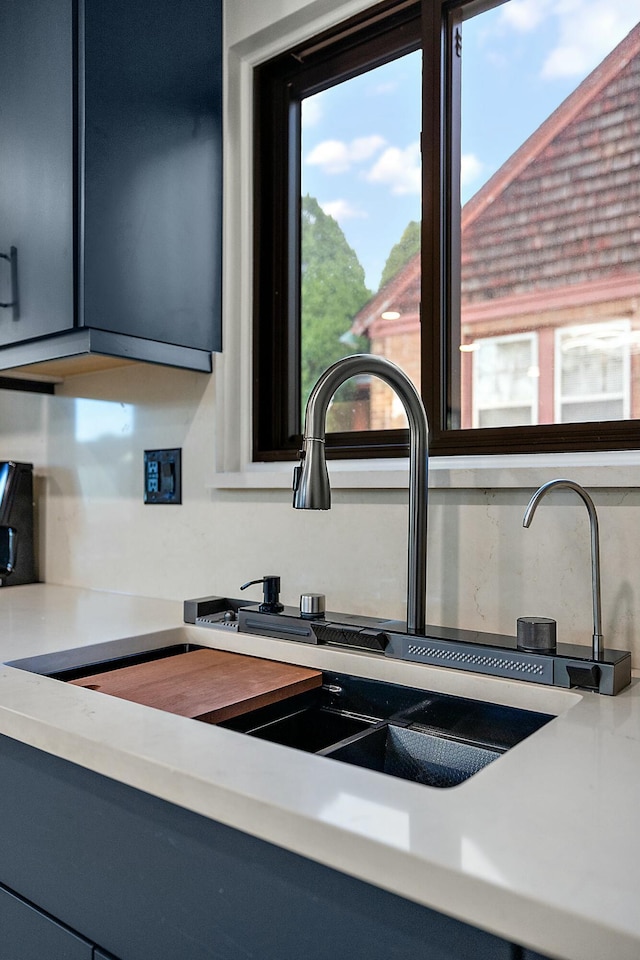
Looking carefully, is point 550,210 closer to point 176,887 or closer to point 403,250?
point 403,250

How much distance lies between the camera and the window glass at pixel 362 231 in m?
1.48

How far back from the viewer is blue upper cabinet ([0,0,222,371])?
1.36m

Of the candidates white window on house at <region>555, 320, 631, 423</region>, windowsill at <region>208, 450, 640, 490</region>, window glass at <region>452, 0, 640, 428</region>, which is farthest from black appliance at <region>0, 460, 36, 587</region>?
white window on house at <region>555, 320, 631, 423</region>

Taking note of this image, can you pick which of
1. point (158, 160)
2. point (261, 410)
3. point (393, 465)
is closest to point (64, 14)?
point (158, 160)

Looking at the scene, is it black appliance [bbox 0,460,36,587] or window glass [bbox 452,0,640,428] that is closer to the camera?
window glass [bbox 452,0,640,428]

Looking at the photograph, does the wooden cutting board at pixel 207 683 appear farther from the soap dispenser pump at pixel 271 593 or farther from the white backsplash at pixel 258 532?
the white backsplash at pixel 258 532

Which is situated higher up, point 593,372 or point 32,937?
point 593,372

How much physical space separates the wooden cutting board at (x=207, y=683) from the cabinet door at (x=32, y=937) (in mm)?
259

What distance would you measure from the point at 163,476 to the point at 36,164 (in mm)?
681

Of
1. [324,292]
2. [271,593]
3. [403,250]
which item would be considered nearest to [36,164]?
[324,292]

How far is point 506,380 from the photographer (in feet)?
4.32

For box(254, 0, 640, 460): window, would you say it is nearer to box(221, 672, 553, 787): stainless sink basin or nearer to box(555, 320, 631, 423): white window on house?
box(555, 320, 631, 423): white window on house

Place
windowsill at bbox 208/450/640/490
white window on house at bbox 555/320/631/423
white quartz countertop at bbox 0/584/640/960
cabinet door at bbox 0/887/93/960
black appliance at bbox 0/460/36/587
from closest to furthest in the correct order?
white quartz countertop at bbox 0/584/640/960 < cabinet door at bbox 0/887/93/960 < windowsill at bbox 208/450/640/490 < white window on house at bbox 555/320/631/423 < black appliance at bbox 0/460/36/587

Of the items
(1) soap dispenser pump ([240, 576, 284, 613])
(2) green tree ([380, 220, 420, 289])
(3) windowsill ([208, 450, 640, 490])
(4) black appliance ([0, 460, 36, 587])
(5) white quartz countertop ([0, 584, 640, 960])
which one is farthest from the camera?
(4) black appliance ([0, 460, 36, 587])
